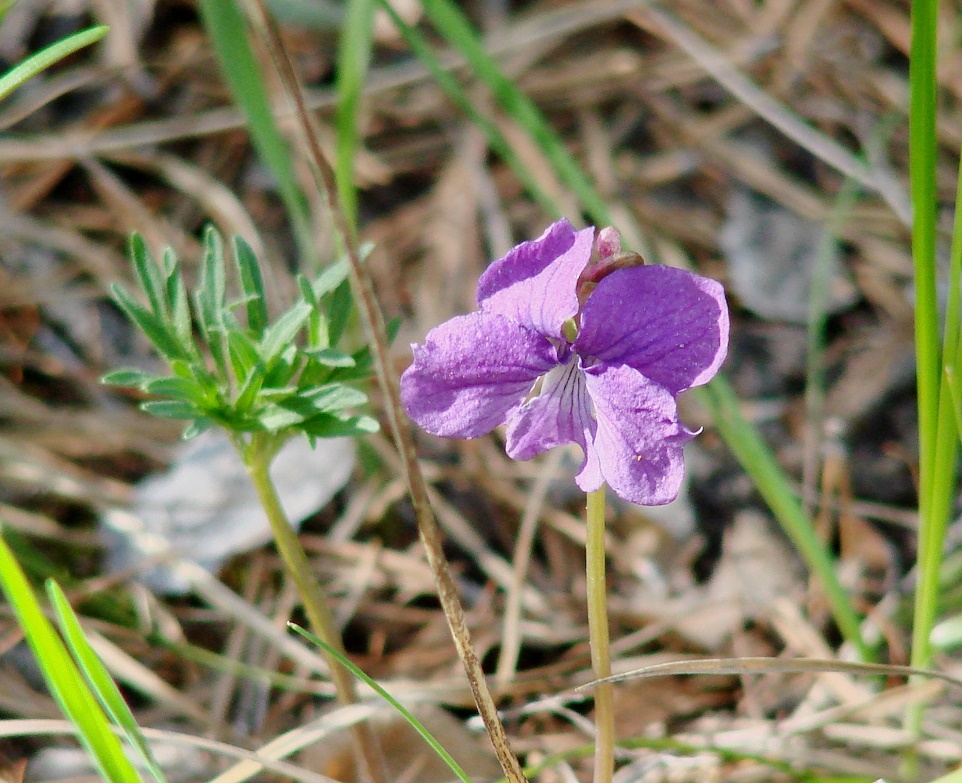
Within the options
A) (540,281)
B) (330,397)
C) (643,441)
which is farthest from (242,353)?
(643,441)

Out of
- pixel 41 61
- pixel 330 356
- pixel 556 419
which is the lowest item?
pixel 556 419

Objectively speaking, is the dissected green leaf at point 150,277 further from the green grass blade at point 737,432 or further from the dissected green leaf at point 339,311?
the green grass blade at point 737,432

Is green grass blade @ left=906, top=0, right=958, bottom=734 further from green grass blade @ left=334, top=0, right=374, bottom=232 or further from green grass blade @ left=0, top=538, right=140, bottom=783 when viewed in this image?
green grass blade @ left=0, top=538, right=140, bottom=783

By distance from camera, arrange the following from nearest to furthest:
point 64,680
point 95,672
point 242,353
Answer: point 64,680 → point 95,672 → point 242,353

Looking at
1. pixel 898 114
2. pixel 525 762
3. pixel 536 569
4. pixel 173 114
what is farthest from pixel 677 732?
pixel 173 114

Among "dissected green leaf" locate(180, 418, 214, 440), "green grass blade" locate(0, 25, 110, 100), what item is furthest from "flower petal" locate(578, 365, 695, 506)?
"green grass blade" locate(0, 25, 110, 100)

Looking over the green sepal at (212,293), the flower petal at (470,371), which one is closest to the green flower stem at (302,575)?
the green sepal at (212,293)

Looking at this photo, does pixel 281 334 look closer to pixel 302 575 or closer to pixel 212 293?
pixel 212 293
